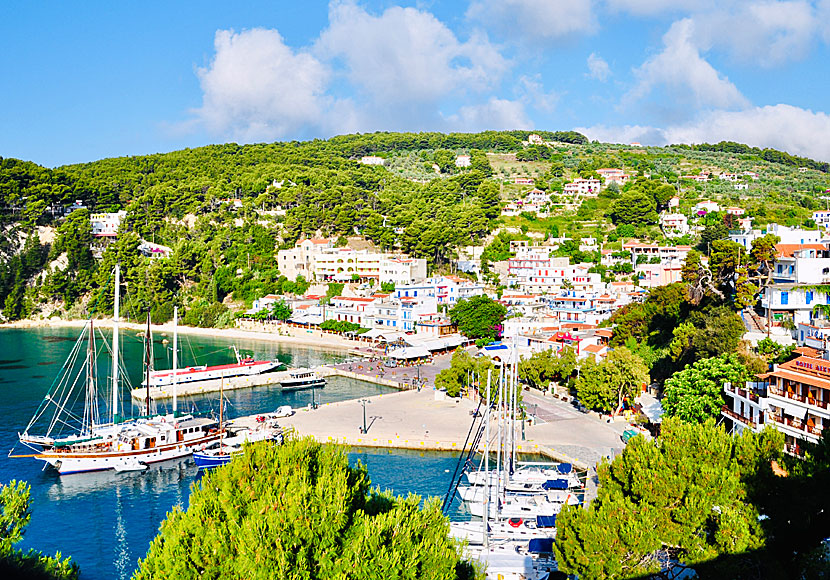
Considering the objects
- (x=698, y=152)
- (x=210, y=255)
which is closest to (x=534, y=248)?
(x=210, y=255)

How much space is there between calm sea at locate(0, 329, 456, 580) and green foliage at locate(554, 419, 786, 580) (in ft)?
27.4

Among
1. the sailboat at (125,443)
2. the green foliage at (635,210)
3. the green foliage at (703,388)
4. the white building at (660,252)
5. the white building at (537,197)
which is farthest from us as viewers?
the white building at (537,197)

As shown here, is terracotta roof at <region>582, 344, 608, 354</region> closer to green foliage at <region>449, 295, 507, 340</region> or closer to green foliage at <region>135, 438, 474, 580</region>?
green foliage at <region>449, 295, 507, 340</region>

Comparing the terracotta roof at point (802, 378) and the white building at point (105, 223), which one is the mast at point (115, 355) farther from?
the white building at point (105, 223)

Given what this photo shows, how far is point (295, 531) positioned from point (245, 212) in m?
60.5

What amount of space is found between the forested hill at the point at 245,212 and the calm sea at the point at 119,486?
2411cm

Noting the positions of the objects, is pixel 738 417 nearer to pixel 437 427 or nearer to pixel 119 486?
pixel 437 427

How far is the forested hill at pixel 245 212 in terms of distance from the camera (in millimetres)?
56875

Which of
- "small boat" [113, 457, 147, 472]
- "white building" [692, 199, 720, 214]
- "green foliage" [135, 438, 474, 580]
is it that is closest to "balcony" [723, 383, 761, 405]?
"green foliage" [135, 438, 474, 580]

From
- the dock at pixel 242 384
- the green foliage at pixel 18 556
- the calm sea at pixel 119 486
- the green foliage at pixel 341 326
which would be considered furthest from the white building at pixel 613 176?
the green foliage at pixel 18 556

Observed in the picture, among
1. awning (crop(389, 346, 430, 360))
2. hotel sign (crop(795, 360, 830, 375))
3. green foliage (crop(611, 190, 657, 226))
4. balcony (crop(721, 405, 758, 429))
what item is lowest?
awning (crop(389, 346, 430, 360))

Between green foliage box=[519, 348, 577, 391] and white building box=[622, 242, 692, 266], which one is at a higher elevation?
white building box=[622, 242, 692, 266]

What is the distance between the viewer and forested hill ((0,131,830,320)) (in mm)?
56875

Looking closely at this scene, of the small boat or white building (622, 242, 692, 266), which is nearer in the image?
the small boat
